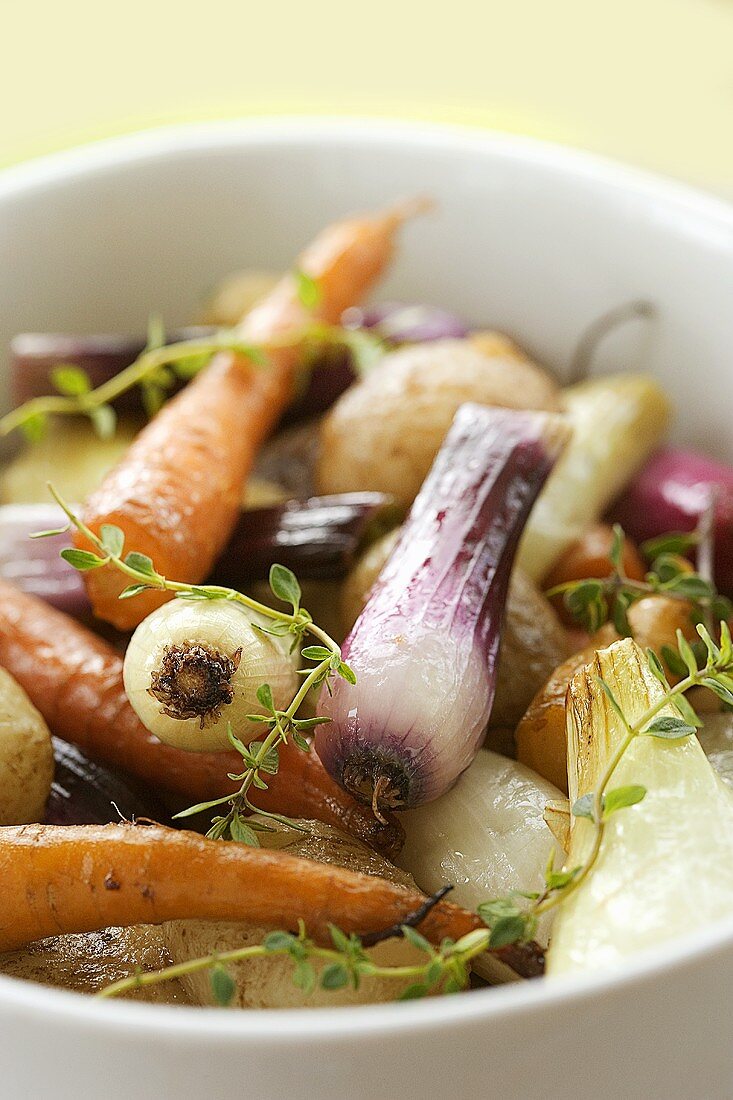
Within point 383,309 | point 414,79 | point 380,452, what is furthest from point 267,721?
point 414,79

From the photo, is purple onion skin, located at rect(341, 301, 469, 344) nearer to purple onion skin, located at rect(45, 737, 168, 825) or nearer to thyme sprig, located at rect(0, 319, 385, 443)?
thyme sprig, located at rect(0, 319, 385, 443)

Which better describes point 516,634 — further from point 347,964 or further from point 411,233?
point 411,233

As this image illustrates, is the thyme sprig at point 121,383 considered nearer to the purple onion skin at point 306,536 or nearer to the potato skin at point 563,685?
the purple onion skin at point 306,536

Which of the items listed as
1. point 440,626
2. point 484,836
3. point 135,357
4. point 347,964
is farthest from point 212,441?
point 347,964

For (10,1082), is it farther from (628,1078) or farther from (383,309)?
(383,309)

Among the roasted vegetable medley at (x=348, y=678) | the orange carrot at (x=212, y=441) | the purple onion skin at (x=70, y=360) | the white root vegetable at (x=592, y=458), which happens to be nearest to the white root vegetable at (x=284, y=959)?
the roasted vegetable medley at (x=348, y=678)

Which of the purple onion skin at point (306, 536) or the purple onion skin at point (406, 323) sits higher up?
the purple onion skin at point (406, 323)

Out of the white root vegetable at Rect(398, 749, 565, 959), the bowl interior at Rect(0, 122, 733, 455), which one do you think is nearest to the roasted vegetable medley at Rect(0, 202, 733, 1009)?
the white root vegetable at Rect(398, 749, 565, 959)
